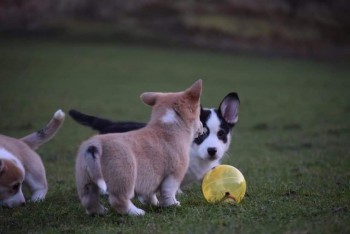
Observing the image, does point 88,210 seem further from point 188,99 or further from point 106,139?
point 188,99

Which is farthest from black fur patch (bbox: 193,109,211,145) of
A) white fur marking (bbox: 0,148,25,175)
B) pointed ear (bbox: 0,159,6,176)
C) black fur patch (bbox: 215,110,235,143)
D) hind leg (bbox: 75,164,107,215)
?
pointed ear (bbox: 0,159,6,176)

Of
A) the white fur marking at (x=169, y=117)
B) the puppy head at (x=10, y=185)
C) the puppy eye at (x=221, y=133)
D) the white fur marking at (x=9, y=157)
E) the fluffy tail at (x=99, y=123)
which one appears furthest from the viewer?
the fluffy tail at (x=99, y=123)

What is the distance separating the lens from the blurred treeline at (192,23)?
43.7 meters

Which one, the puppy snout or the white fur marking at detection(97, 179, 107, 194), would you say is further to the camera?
the puppy snout

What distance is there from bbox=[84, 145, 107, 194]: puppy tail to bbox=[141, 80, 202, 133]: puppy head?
101cm

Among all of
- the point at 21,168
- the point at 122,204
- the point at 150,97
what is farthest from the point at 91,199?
the point at 21,168

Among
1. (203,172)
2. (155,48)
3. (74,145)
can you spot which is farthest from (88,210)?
(155,48)

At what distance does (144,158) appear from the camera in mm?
5574

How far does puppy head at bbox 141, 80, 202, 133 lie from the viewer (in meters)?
6.04

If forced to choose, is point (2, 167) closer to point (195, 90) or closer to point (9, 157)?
point (9, 157)

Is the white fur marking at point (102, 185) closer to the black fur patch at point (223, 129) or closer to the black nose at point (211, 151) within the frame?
the black nose at point (211, 151)

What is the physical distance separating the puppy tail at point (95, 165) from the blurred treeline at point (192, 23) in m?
37.9

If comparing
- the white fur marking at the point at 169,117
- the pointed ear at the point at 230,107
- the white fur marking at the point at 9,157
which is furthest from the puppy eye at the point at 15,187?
the pointed ear at the point at 230,107

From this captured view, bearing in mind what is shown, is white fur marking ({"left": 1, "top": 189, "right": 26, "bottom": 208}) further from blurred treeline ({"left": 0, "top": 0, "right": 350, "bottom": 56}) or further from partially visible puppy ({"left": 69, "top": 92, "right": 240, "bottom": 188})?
blurred treeline ({"left": 0, "top": 0, "right": 350, "bottom": 56})
